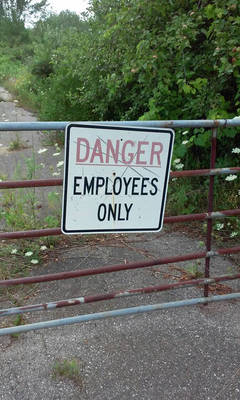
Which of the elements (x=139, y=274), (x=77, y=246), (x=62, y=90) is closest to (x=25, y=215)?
(x=77, y=246)

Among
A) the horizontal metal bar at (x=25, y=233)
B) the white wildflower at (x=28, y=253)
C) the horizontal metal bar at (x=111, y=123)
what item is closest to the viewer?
the horizontal metal bar at (x=111, y=123)

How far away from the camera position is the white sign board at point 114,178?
1.91m

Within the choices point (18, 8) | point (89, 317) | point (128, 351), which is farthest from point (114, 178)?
point (18, 8)

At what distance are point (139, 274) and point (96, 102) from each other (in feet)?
11.3

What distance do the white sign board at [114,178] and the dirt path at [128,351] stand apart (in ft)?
2.50

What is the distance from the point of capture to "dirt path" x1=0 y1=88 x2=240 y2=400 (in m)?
2.04

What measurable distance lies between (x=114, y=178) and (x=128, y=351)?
105 cm

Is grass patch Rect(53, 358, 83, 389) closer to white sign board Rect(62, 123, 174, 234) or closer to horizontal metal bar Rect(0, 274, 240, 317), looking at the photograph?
horizontal metal bar Rect(0, 274, 240, 317)

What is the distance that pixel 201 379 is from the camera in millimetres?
2102

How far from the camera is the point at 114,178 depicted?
6.59 ft

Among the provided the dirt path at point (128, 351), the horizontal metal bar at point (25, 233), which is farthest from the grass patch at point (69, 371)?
the horizontal metal bar at point (25, 233)

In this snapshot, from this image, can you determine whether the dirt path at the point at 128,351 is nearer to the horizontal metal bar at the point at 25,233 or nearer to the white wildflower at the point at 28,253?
the white wildflower at the point at 28,253

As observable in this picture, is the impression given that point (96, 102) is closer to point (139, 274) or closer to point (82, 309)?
point (139, 274)

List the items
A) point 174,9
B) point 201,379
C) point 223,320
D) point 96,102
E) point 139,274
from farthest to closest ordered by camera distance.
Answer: point 96,102 < point 174,9 < point 139,274 < point 223,320 < point 201,379
